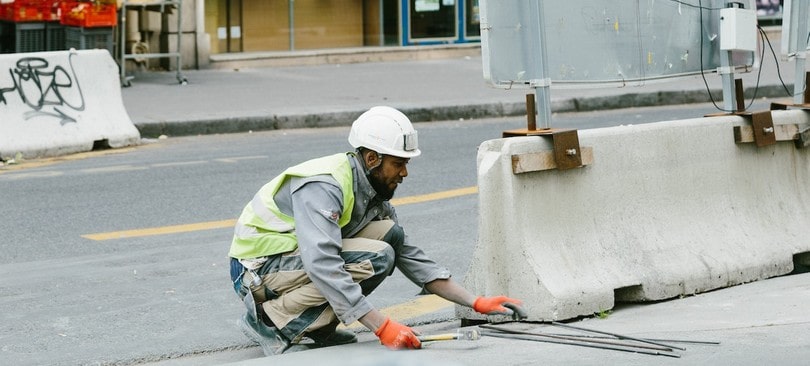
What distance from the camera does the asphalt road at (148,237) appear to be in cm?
588

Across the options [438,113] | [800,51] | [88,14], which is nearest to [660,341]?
[800,51]

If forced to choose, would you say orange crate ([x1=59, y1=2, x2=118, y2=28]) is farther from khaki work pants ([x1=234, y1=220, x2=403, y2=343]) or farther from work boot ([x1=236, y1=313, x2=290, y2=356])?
khaki work pants ([x1=234, y1=220, x2=403, y2=343])

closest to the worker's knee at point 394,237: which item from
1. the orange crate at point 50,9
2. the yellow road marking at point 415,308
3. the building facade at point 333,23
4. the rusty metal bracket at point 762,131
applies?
the yellow road marking at point 415,308

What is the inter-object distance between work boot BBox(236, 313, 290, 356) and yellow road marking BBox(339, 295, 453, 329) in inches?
35.3

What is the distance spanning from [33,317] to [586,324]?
2541 millimetres

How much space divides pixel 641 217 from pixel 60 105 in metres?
6.97

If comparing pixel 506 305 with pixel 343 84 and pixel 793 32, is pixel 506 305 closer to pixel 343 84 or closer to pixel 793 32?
pixel 793 32

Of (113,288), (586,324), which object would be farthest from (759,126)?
(113,288)

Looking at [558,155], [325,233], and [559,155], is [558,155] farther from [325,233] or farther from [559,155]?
[325,233]

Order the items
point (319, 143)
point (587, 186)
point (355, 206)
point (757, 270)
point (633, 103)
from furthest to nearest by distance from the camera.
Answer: point (633, 103) < point (319, 143) < point (757, 270) < point (587, 186) < point (355, 206)

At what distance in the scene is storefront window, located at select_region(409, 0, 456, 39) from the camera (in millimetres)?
20203

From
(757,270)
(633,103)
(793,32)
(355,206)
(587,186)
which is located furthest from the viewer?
(633,103)

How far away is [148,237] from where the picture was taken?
7.91 meters

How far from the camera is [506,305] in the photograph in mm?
5426
